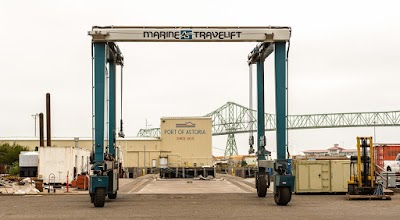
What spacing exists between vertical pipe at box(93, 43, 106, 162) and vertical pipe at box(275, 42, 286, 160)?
291 inches

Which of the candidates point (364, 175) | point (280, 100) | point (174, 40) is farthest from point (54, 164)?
point (364, 175)

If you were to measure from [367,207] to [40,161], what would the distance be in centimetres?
2329

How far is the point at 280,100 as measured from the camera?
27672mm

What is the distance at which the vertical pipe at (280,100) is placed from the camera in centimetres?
2738

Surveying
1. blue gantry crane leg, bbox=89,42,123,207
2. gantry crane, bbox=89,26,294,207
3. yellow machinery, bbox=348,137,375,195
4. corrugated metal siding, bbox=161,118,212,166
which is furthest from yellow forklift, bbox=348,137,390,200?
corrugated metal siding, bbox=161,118,212,166

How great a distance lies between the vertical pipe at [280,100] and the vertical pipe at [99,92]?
24.2 feet

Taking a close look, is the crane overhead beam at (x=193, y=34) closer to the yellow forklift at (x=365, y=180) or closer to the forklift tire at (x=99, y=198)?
the yellow forklift at (x=365, y=180)

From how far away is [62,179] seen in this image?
137ft

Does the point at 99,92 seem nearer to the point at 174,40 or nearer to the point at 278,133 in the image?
the point at 174,40

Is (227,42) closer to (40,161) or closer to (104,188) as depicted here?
(104,188)

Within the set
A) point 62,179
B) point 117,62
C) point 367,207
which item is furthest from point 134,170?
point 367,207

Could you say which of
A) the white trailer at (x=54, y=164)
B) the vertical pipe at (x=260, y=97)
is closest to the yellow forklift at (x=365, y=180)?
the vertical pipe at (x=260, y=97)

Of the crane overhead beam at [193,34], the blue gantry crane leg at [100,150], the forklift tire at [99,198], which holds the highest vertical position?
the crane overhead beam at [193,34]

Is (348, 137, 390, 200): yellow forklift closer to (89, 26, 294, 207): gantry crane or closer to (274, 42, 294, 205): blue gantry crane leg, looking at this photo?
(89, 26, 294, 207): gantry crane
